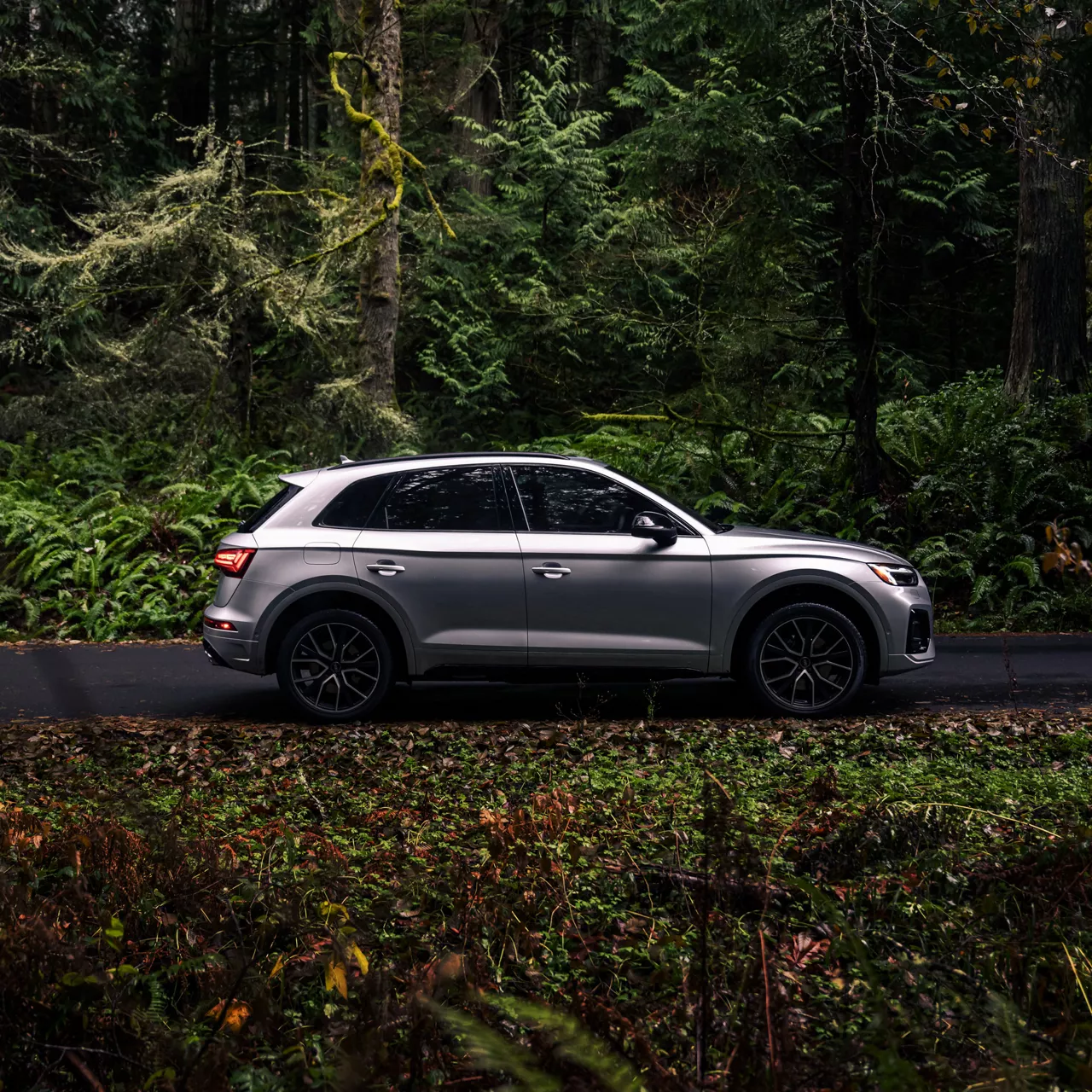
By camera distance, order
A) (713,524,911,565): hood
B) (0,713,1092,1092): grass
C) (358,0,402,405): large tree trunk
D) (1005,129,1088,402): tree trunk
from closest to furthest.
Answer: (0,713,1092,1092): grass
(713,524,911,565): hood
(1005,129,1088,402): tree trunk
(358,0,402,405): large tree trunk

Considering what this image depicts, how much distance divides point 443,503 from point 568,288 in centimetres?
1454

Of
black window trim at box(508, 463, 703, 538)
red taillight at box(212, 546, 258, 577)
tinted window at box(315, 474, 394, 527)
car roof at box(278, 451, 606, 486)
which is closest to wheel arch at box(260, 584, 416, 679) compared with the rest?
red taillight at box(212, 546, 258, 577)

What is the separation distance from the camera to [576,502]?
8672 millimetres

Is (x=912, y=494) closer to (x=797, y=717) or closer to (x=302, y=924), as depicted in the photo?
(x=797, y=717)

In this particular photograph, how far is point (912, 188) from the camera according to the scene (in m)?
22.3

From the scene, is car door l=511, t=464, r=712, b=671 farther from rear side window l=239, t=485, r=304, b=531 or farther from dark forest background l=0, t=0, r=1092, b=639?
dark forest background l=0, t=0, r=1092, b=639

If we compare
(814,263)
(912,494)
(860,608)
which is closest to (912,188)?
(814,263)

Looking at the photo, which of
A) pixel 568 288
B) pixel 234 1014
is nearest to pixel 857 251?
pixel 568 288

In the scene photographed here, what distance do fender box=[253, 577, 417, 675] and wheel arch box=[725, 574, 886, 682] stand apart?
2.28 meters

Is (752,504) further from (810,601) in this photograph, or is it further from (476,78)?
(476,78)

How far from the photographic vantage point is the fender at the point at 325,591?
27.5ft

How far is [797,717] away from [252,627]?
3.93 meters

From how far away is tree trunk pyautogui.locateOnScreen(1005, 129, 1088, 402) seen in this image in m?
16.5

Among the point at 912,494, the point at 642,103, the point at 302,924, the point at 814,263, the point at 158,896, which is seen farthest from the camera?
the point at 642,103
